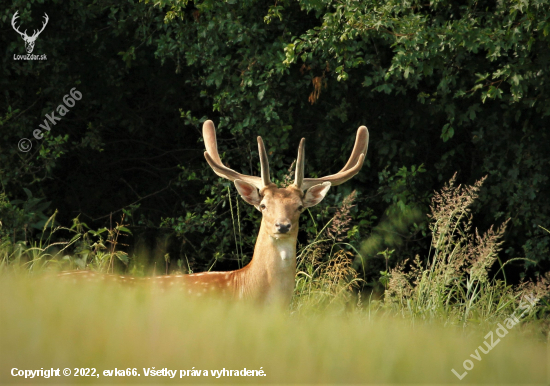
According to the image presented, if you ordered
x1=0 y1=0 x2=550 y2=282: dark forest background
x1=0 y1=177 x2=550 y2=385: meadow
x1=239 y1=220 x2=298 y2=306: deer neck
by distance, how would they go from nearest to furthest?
x1=0 y1=177 x2=550 y2=385: meadow → x1=239 y1=220 x2=298 y2=306: deer neck → x1=0 y1=0 x2=550 y2=282: dark forest background

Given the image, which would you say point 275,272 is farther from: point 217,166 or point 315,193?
point 217,166

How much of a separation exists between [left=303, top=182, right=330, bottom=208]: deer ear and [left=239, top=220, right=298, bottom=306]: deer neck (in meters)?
0.35

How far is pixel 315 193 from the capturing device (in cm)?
507

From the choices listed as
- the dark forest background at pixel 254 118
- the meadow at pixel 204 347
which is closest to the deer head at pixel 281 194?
the dark forest background at pixel 254 118

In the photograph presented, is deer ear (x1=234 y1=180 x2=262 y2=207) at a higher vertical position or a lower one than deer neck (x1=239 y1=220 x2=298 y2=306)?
higher

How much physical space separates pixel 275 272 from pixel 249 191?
2.24ft

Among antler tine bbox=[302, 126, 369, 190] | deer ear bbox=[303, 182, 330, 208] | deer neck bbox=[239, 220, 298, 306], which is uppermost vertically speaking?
antler tine bbox=[302, 126, 369, 190]

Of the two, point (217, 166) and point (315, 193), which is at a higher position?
point (217, 166)

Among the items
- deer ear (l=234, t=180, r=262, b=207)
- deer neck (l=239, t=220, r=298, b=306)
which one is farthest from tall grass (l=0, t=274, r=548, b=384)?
deer ear (l=234, t=180, r=262, b=207)

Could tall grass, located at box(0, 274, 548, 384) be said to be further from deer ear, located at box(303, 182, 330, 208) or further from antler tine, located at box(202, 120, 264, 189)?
antler tine, located at box(202, 120, 264, 189)

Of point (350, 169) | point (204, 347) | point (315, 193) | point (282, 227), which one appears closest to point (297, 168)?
point (315, 193)

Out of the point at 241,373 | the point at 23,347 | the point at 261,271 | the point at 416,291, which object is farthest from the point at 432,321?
the point at 23,347

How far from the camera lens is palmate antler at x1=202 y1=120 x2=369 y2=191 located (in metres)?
4.94

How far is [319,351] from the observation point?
1966mm
